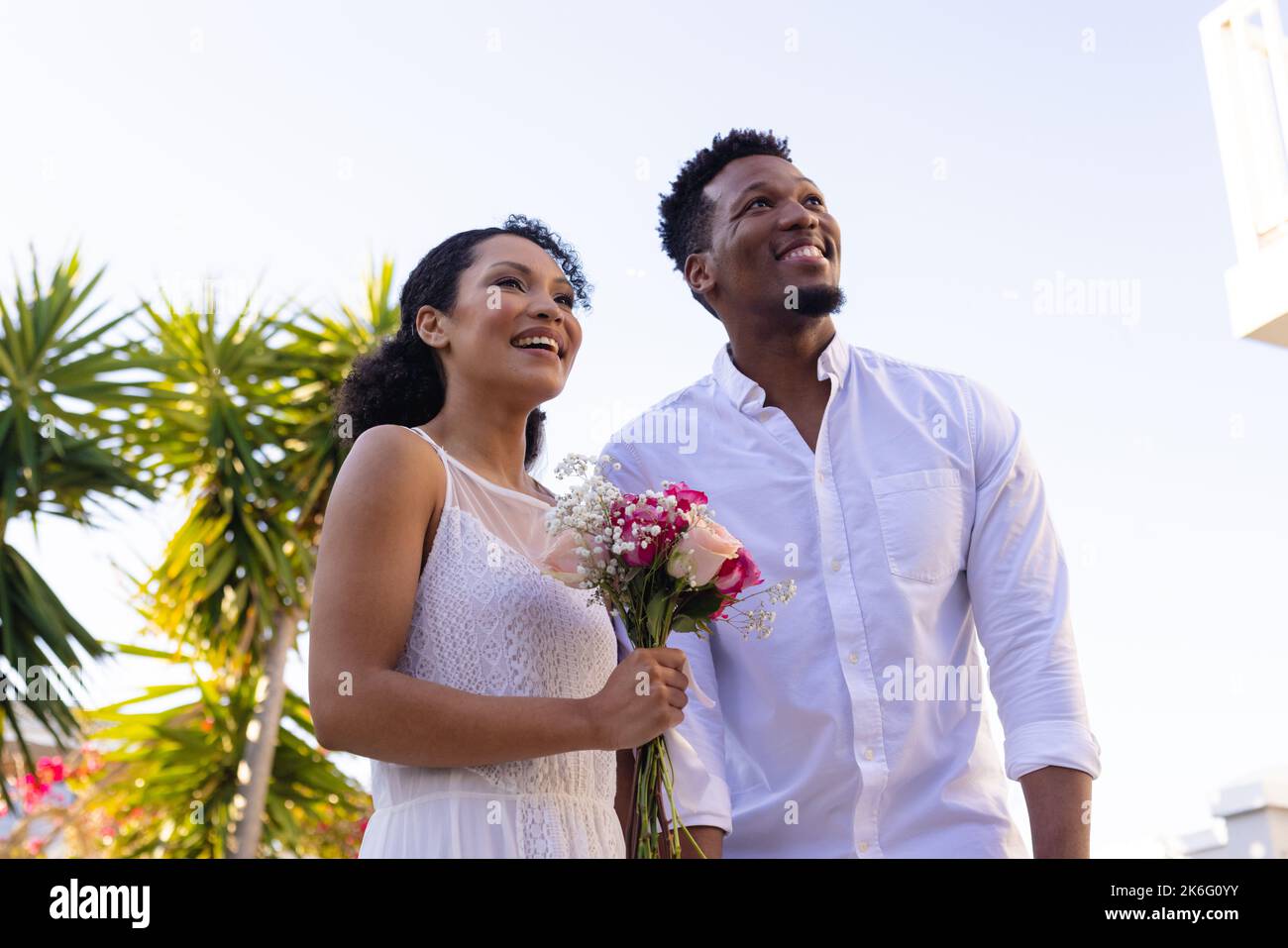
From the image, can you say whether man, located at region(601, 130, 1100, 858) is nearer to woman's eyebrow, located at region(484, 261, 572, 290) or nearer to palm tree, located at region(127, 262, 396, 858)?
woman's eyebrow, located at region(484, 261, 572, 290)

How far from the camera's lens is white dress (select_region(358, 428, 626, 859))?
2141mm

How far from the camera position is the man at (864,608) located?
8.21 ft

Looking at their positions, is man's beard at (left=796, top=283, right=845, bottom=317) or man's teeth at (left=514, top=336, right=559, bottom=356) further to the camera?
man's beard at (left=796, top=283, right=845, bottom=317)

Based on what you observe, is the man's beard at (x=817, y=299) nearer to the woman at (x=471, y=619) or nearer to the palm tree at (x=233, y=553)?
the woman at (x=471, y=619)

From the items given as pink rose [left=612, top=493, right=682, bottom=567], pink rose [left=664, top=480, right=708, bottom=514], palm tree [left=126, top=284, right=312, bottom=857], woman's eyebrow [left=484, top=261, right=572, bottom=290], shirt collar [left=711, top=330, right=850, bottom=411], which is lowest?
pink rose [left=612, top=493, right=682, bottom=567]

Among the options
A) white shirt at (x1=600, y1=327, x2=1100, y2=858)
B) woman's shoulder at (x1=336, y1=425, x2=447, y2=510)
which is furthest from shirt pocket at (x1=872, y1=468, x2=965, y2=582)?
woman's shoulder at (x1=336, y1=425, x2=447, y2=510)

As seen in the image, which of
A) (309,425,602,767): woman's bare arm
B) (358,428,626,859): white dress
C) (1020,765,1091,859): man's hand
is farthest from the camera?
(1020,765,1091,859): man's hand

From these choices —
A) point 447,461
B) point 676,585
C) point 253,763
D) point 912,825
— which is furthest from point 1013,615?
point 253,763

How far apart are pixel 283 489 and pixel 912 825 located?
24.9 ft

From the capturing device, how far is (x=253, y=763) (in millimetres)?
8992

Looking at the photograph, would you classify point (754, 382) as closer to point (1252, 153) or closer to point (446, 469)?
point (446, 469)

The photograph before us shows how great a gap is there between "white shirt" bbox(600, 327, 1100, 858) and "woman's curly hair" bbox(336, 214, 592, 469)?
47 centimetres

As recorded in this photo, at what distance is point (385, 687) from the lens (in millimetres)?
1987
